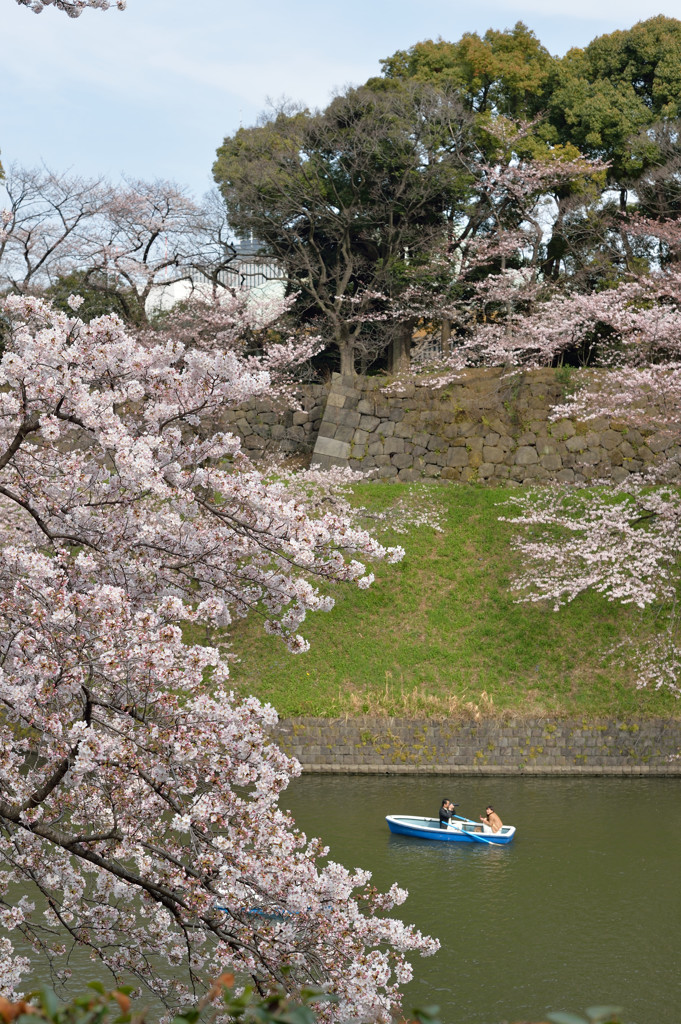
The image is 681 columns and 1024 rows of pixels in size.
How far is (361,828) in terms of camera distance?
581 inches

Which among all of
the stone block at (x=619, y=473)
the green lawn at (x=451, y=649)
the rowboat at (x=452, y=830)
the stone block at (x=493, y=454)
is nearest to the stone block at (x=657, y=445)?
the stone block at (x=619, y=473)

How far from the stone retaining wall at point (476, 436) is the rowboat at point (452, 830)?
12423mm

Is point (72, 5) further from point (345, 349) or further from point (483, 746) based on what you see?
point (345, 349)

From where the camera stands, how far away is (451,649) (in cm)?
2034

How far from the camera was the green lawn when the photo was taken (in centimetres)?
1875

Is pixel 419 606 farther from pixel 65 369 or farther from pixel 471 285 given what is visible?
pixel 65 369

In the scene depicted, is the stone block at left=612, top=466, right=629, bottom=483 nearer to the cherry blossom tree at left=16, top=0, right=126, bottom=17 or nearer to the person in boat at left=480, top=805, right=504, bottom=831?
the person in boat at left=480, top=805, right=504, bottom=831

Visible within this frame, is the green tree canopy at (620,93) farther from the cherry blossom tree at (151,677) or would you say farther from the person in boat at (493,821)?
the cherry blossom tree at (151,677)

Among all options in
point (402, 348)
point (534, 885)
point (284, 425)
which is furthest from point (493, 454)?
Answer: point (534, 885)

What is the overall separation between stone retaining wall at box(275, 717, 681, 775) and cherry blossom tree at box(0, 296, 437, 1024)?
11.3 m

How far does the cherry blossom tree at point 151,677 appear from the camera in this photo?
5.33 m

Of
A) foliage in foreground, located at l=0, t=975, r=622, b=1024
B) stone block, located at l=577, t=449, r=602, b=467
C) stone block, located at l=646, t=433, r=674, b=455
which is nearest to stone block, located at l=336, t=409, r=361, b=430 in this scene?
stone block, located at l=577, t=449, r=602, b=467

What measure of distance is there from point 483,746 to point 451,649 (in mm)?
2793

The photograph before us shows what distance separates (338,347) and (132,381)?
22.3 meters
